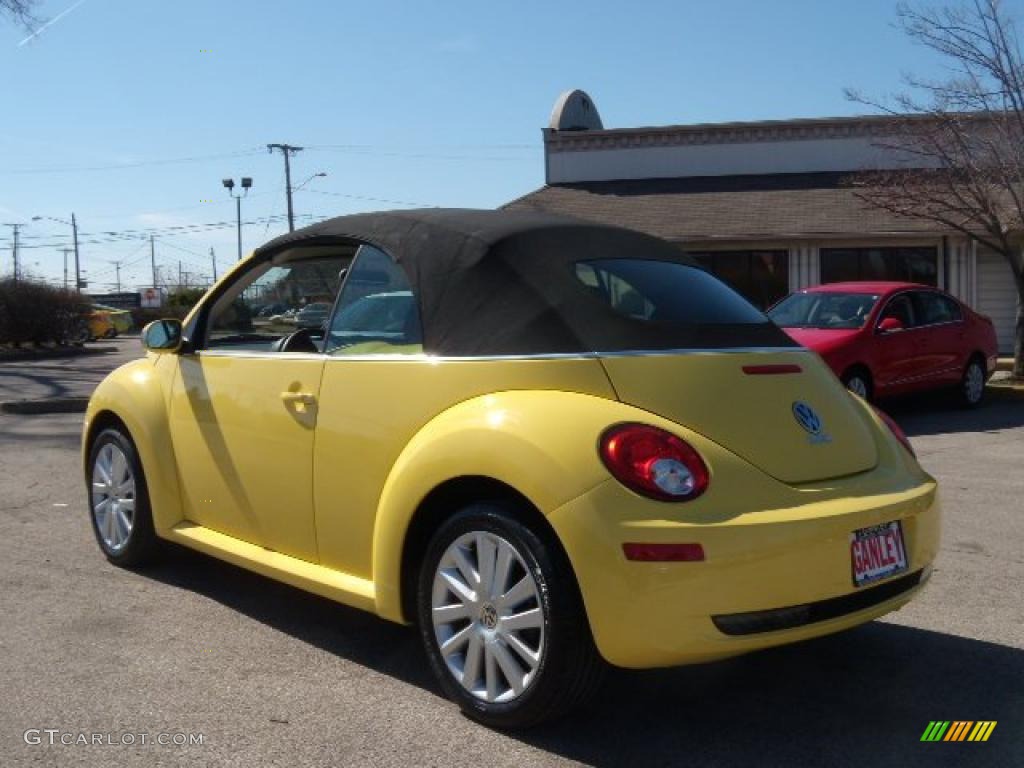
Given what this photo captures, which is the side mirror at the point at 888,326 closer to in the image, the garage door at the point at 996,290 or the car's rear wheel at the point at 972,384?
the car's rear wheel at the point at 972,384

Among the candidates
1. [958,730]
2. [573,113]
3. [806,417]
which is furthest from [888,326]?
[573,113]

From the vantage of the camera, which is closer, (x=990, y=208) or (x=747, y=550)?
(x=747, y=550)

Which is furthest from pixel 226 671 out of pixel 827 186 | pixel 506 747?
pixel 827 186

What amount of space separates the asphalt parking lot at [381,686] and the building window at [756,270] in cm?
1658

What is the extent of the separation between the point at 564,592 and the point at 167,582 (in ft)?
9.09

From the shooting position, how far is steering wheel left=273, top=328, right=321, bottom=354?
Answer: 4965 mm

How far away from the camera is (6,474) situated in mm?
8562

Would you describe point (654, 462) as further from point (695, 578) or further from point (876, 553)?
point (876, 553)

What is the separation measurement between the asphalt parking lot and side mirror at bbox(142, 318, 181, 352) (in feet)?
3.73

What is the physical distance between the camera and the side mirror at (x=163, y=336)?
5.25 m

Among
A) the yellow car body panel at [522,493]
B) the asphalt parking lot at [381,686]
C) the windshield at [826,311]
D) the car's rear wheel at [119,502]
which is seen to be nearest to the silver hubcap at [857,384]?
the windshield at [826,311]

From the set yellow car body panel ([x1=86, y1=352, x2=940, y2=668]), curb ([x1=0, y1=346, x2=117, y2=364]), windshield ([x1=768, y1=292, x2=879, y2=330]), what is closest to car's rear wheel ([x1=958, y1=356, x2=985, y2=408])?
windshield ([x1=768, y1=292, x2=879, y2=330])

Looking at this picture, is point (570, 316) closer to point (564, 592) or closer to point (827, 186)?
point (564, 592)

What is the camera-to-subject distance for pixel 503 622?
3.50 metres
